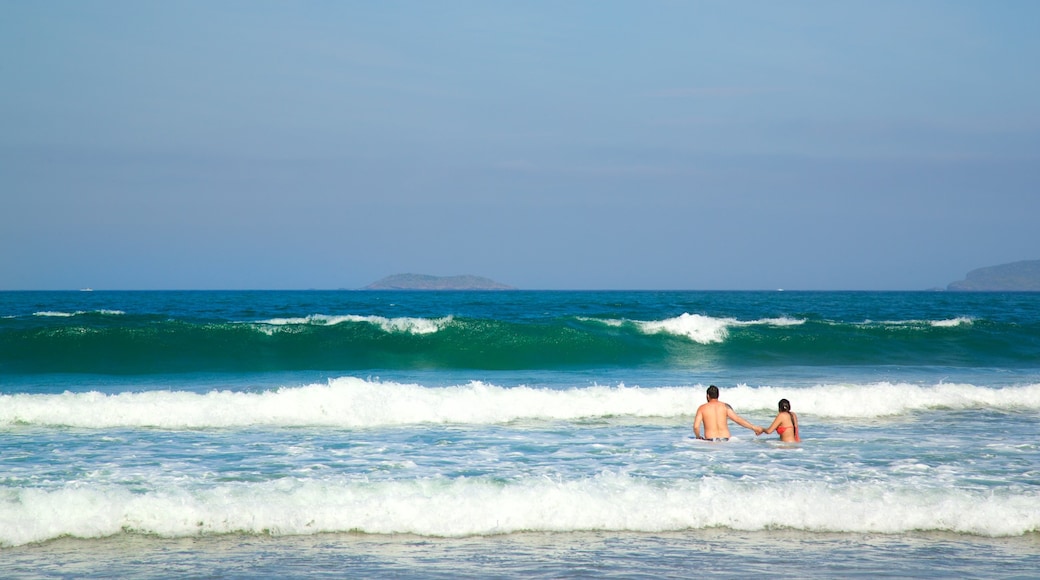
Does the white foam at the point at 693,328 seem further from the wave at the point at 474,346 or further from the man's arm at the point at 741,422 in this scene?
the man's arm at the point at 741,422

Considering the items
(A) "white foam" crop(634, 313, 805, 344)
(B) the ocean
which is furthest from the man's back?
(A) "white foam" crop(634, 313, 805, 344)

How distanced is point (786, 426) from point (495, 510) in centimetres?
508

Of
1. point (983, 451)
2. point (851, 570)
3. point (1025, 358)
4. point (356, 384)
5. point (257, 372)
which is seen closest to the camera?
point (851, 570)

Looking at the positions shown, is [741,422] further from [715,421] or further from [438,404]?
[438,404]

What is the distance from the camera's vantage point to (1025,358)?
79.2ft

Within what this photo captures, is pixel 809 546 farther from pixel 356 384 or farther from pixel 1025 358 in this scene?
pixel 1025 358

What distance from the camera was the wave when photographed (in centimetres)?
2153

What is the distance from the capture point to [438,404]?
12844mm

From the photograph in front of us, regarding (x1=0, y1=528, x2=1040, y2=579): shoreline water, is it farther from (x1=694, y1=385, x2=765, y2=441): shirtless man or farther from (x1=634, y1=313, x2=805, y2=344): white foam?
(x1=634, y1=313, x2=805, y2=344): white foam

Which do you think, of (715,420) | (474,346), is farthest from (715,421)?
(474,346)

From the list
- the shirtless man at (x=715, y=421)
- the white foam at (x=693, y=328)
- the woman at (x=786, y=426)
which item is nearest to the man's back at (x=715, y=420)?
the shirtless man at (x=715, y=421)

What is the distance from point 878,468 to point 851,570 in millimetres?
3481

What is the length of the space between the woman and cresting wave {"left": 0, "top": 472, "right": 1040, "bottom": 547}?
277 centimetres

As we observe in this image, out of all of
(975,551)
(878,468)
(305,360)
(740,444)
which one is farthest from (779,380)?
(305,360)
